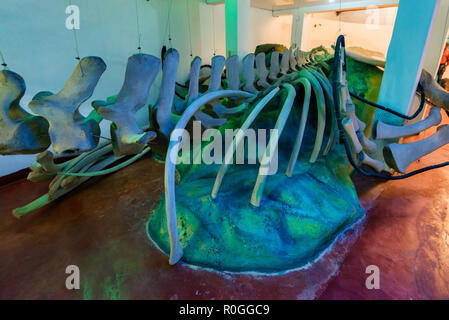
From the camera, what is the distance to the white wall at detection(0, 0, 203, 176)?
11.8ft

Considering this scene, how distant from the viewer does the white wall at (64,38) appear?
360 cm

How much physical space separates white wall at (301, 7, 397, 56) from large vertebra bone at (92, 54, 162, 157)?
9.39 meters

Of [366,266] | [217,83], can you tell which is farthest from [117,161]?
[366,266]

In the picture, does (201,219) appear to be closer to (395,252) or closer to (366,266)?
(366,266)

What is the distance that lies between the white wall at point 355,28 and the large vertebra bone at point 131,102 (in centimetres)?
939

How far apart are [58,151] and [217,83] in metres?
1.31

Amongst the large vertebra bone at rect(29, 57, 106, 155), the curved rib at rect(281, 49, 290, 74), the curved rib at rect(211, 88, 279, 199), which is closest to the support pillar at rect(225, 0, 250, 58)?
the curved rib at rect(281, 49, 290, 74)

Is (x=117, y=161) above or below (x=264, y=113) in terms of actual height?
below

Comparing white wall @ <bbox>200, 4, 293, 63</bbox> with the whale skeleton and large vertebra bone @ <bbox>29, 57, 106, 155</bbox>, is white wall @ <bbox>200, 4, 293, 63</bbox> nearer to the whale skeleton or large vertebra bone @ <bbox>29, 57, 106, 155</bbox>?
the whale skeleton

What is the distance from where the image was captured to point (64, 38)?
4.14m

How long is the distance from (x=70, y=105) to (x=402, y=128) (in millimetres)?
3407

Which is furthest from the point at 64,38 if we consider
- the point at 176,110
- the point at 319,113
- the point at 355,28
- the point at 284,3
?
the point at 355,28

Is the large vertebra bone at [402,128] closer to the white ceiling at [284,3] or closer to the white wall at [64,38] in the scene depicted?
the white wall at [64,38]

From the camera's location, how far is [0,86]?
140cm
